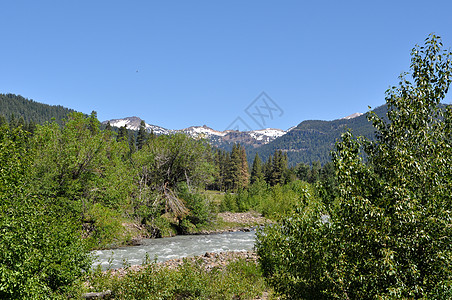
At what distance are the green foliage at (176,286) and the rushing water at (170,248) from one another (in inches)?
289

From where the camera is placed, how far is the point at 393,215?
16.7ft

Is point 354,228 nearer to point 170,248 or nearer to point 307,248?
point 307,248

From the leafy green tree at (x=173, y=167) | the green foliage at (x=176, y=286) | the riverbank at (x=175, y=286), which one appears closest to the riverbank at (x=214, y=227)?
the leafy green tree at (x=173, y=167)

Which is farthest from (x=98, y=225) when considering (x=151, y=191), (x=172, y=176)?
(x=172, y=176)

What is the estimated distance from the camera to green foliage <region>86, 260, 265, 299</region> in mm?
8979

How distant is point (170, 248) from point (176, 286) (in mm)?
13701

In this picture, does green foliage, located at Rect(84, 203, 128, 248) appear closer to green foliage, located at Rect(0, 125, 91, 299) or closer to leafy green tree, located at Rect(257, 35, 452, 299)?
green foliage, located at Rect(0, 125, 91, 299)

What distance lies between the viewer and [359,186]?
556 centimetres

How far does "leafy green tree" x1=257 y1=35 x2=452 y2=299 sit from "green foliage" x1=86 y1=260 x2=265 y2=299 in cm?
424

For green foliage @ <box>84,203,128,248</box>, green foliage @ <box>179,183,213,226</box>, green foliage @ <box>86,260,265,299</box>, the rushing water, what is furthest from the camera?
green foliage @ <box>179,183,213,226</box>

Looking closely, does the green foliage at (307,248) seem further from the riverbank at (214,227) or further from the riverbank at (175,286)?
the riverbank at (214,227)

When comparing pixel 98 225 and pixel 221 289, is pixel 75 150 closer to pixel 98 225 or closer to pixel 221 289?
pixel 98 225

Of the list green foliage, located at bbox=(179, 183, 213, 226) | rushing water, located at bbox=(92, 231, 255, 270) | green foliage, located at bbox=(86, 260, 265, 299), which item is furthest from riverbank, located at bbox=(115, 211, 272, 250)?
green foliage, located at bbox=(86, 260, 265, 299)

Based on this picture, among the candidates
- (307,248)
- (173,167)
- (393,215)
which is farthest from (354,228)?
(173,167)
